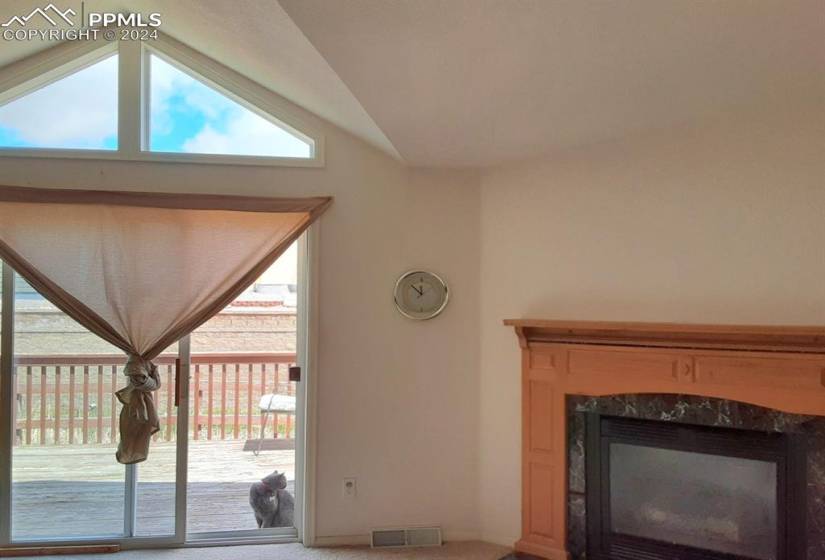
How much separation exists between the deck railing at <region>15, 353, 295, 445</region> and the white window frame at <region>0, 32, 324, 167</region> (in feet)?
3.78

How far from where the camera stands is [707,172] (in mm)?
2744

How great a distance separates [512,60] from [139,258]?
227cm

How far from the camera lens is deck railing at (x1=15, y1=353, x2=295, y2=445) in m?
3.30

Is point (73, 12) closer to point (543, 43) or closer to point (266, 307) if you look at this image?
point (266, 307)

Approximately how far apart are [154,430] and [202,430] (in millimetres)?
275

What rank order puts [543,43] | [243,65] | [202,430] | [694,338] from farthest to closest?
[202,430], [243,65], [694,338], [543,43]

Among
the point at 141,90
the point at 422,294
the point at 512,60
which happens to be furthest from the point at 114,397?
the point at 512,60

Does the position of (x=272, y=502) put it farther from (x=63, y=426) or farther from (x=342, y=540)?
(x=63, y=426)

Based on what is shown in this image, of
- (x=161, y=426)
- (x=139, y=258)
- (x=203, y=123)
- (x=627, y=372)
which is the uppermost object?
(x=203, y=123)

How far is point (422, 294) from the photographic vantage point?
3398mm

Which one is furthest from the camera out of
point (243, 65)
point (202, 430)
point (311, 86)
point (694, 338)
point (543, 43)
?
point (202, 430)

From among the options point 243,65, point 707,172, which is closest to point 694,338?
point 707,172

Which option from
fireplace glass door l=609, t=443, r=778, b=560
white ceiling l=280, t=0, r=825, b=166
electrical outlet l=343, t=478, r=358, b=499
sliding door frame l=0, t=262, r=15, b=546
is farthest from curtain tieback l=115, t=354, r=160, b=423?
fireplace glass door l=609, t=443, r=778, b=560

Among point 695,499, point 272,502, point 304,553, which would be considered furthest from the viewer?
point 272,502
